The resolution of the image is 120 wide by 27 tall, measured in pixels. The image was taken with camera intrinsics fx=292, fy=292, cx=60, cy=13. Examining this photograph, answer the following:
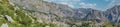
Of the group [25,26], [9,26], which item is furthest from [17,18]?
[9,26]

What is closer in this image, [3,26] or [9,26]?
[3,26]

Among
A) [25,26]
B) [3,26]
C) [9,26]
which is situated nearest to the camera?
[3,26]

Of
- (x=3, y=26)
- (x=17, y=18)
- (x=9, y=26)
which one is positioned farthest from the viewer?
(x=17, y=18)

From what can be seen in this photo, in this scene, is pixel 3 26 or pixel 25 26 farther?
pixel 25 26

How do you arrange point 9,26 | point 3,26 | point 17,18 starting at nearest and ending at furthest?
1. point 3,26
2. point 9,26
3. point 17,18

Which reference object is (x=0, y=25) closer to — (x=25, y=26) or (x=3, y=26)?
(x=3, y=26)

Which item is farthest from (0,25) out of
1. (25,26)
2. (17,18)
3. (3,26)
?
(17,18)

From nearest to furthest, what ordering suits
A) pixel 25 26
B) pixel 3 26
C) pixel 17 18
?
pixel 3 26 < pixel 25 26 < pixel 17 18

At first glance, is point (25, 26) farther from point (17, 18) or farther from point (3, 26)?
point (3, 26)
